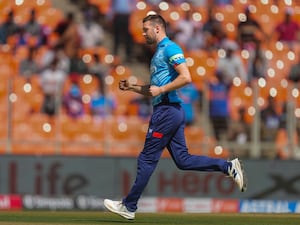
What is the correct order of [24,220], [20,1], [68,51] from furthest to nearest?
[20,1]
[68,51]
[24,220]

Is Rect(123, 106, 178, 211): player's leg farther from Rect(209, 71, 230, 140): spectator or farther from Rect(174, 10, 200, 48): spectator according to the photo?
Rect(174, 10, 200, 48): spectator

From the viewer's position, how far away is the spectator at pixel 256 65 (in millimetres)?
15258

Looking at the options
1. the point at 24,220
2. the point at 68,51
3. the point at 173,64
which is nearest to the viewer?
the point at 173,64

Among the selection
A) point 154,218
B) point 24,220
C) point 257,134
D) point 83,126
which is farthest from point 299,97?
point 24,220

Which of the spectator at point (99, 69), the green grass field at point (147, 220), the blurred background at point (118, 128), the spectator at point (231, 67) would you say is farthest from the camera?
the spectator at point (231, 67)

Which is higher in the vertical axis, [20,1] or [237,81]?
[20,1]

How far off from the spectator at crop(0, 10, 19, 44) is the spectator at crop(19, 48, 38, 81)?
2.19 feet

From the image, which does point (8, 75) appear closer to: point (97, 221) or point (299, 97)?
point (299, 97)

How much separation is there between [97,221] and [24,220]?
2.29ft

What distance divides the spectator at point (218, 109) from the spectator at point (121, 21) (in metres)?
2.49

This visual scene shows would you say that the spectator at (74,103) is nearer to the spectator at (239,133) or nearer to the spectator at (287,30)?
the spectator at (239,133)

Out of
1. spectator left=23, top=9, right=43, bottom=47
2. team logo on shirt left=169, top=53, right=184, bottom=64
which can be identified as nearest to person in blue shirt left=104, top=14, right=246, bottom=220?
team logo on shirt left=169, top=53, right=184, bottom=64

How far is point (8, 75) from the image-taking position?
573 inches

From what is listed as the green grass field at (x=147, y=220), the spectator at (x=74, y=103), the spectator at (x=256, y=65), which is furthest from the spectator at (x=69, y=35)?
the green grass field at (x=147, y=220)
